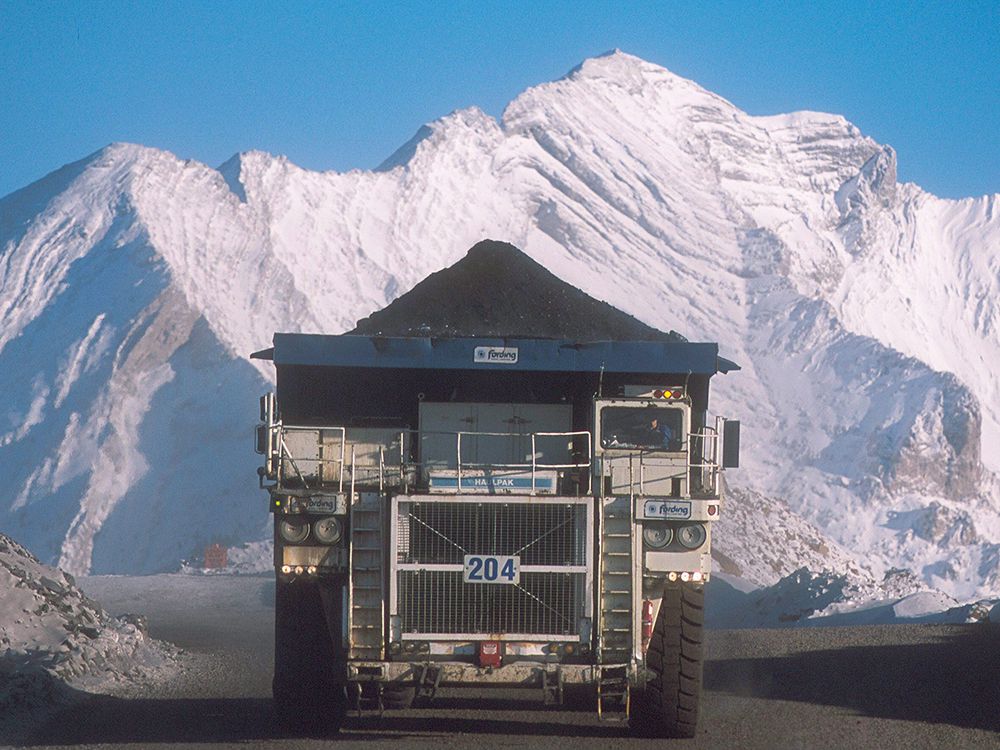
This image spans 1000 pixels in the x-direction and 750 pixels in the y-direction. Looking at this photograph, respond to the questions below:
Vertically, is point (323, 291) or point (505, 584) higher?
point (323, 291)

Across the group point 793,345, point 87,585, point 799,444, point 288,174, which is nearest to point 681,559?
point 87,585

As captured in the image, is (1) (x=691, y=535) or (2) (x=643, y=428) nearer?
(1) (x=691, y=535)

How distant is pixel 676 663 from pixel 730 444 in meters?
1.91

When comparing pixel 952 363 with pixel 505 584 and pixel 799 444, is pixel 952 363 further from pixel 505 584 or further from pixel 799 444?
pixel 505 584

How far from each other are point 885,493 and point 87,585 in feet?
314

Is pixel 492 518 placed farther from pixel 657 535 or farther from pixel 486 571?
pixel 657 535

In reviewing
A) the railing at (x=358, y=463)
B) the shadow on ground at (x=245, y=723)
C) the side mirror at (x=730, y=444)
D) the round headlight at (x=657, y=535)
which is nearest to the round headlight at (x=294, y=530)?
the railing at (x=358, y=463)

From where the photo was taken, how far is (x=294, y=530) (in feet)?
45.4

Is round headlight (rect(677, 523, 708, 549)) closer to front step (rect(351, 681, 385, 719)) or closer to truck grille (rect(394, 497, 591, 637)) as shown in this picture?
truck grille (rect(394, 497, 591, 637))

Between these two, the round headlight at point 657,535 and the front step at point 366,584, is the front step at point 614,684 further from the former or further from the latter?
the front step at point 366,584

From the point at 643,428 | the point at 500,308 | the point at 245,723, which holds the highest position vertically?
the point at 500,308

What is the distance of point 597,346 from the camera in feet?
48.7

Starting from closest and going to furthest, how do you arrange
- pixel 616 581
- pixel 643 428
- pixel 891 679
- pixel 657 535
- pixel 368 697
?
pixel 616 581, pixel 657 535, pixel 643 428, pixel 368 697, pixel 891 679

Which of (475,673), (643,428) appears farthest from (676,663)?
(643,428)
